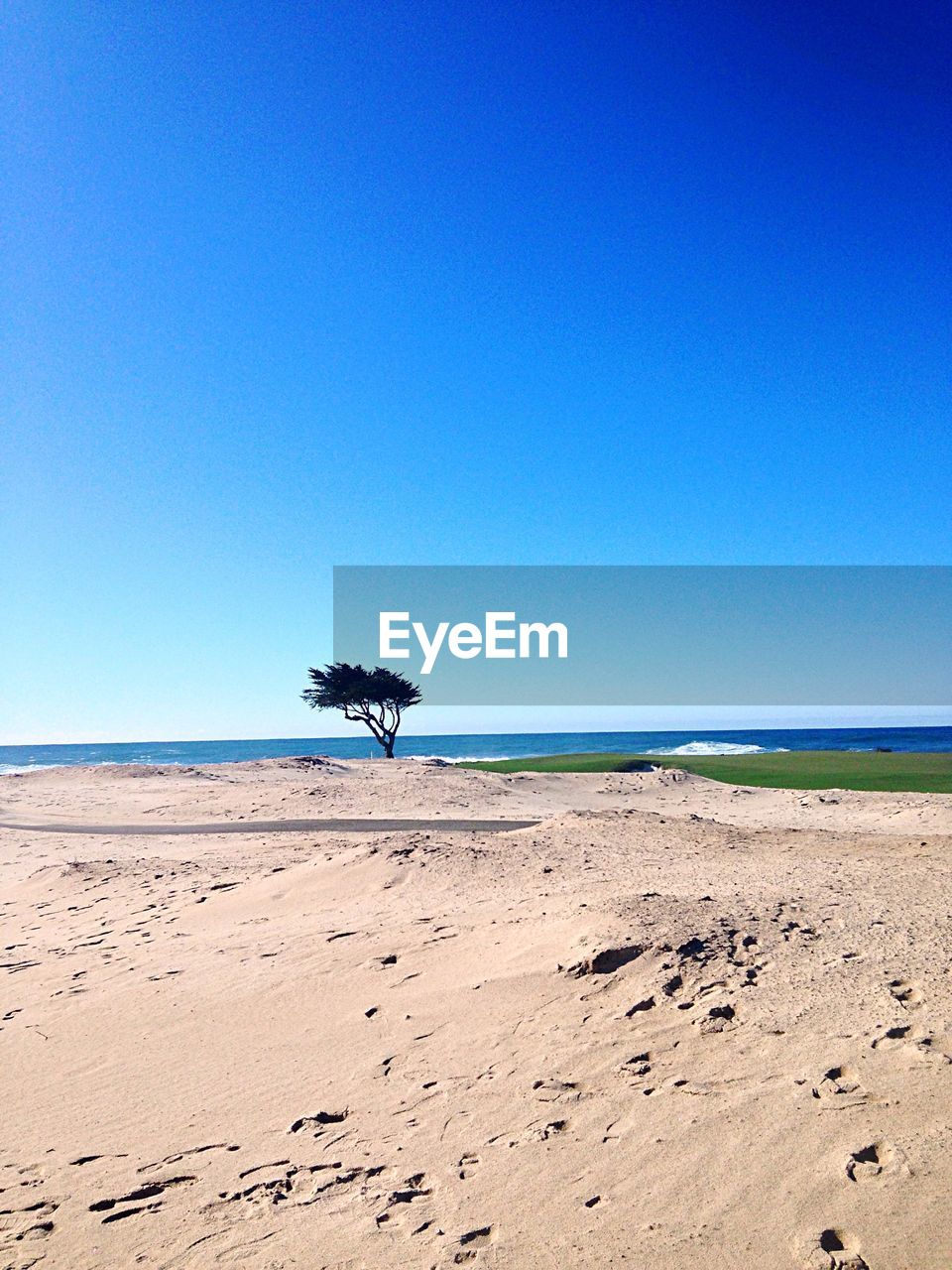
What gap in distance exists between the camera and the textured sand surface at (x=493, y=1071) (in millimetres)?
3695

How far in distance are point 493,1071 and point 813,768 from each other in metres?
31.6

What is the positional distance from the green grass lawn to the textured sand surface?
60.0ft

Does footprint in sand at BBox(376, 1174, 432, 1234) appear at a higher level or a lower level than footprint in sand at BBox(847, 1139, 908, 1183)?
lower

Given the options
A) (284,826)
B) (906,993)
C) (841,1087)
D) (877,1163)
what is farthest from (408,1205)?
(284,826)

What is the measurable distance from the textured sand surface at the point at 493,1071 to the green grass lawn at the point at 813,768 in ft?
60.0

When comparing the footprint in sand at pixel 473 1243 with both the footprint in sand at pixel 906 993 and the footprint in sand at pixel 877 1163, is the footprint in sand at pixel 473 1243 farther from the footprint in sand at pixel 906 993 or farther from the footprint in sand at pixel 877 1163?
the footprint in sand at pixel 906 993

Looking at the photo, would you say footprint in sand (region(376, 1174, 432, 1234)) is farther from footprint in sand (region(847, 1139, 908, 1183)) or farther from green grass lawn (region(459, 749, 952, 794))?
green grass lawn (region(459, 749, 952, 794))

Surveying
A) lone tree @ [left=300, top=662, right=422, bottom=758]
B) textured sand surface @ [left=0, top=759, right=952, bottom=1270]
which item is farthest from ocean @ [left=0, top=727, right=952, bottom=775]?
textured sand surface @ [left=0, top=759, right=952, bottom=1270]

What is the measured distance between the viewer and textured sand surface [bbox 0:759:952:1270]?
12.1 ft

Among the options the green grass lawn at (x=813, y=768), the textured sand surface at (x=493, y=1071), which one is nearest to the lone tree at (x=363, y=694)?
the green grass lawn at (x=813, y=768)

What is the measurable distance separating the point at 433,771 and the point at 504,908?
21.1 meters

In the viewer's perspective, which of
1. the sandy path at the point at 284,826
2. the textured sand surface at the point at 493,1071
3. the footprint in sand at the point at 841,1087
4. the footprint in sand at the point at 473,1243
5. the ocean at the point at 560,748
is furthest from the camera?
the ocean at the point at 560,748

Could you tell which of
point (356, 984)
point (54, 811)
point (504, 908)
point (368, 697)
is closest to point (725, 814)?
point (504, 908)

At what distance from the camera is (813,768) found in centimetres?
3319
